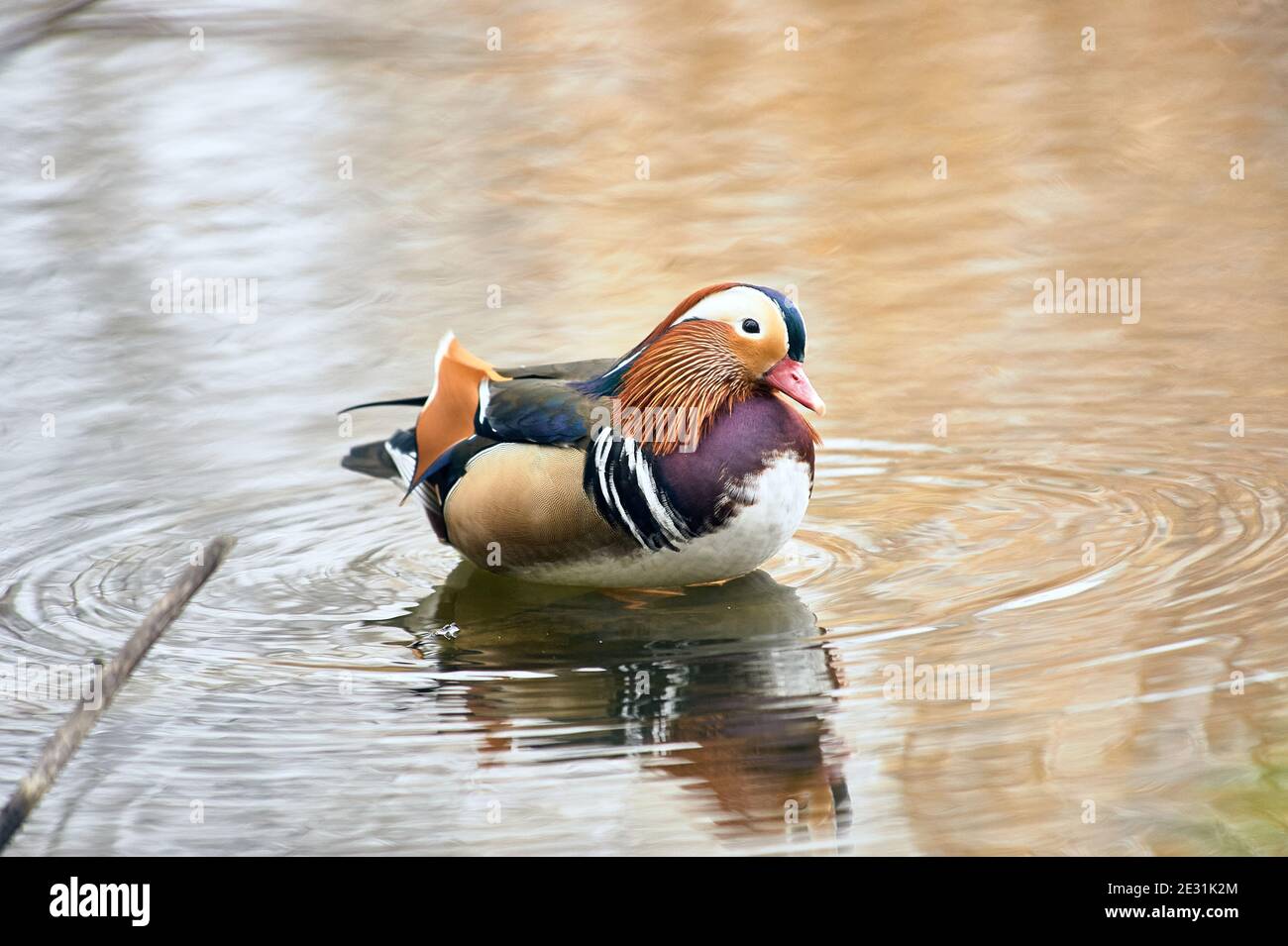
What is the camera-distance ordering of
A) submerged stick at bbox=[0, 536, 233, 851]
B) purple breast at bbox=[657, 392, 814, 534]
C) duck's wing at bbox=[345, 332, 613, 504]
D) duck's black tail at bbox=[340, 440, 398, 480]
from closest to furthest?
submerged stick at bbox=[0, 536, 233, 851], purple breast at bbox=[657, 392, 814, 534], duck's wing at bbox=[345, 332, 613, 504], duck's black tail at bbox=[340, 440, 398, 480]

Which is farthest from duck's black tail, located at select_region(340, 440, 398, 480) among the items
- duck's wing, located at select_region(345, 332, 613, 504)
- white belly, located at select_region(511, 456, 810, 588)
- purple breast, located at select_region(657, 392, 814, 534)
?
purple breast, located at select_region(657, 392, 814, 534)

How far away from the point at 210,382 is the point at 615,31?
21.2ft

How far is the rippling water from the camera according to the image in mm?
4426

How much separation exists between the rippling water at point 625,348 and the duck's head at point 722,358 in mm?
625

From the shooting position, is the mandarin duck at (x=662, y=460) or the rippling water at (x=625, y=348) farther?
the mandarin duck at (x=662, y=460)

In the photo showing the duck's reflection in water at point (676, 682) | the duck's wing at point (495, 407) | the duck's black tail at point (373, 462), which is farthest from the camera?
the duck's black tail at point (373, 462)

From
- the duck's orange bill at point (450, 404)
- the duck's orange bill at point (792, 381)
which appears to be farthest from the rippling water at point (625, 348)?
the duck's orange bill at point (792, 381)

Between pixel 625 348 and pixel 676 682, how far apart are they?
332 cm

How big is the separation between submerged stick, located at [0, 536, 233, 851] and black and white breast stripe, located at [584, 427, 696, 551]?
120 cm

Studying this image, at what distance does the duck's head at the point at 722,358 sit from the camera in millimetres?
5543

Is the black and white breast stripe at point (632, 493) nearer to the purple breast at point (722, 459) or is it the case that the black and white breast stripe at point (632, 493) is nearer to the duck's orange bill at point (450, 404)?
the purple breast at point (722, 459)

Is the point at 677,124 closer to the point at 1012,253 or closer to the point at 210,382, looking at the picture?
the point at 1012,253

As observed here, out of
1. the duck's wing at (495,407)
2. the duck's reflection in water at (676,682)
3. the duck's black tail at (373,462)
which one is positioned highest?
the duck's wing at (495,407)

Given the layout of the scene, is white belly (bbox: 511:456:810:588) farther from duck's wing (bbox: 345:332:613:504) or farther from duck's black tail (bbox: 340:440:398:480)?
duck's black tail (bbox: 340:440:398:480)
